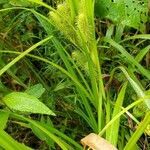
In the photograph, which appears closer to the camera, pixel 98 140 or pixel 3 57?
pixel 98 140

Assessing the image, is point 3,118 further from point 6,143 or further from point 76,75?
point 76,75

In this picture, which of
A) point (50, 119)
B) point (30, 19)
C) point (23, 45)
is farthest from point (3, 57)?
point (50, 119)

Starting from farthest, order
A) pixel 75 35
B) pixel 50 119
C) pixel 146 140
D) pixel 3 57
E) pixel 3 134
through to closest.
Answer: pixel 3 57, pixel 50 119, pixel 146 140, pixel 75 35, pixel 3 134

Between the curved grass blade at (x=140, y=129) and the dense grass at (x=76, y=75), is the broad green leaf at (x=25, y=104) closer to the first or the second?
the dense grass at (x=76, y=75)

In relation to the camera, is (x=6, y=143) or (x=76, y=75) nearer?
(x=6, y=143)

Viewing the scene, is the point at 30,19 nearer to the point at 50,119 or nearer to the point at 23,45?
the point at 23,45

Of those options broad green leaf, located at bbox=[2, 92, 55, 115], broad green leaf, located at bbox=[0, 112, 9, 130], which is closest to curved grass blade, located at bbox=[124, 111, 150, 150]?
broad green leaf, located at bbox=[2, 92, 55, 115]

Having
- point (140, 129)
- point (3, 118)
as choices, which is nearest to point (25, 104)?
point (3, 118)
